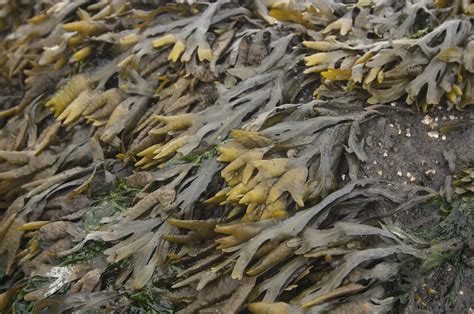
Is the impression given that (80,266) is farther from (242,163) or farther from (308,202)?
(308,202)

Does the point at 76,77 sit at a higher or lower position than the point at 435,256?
higher

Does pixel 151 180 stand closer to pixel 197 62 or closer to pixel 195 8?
pixel 197 62

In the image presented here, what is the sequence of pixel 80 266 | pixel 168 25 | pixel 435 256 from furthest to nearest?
pixel 168 25, pixel 80 266, pixel 435 256

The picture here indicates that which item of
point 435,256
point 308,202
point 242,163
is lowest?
point 435,256

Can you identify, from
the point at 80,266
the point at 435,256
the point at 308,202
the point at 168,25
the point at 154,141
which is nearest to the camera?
the point at 435,256

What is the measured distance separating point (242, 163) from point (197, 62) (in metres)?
0.67

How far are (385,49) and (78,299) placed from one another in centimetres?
142

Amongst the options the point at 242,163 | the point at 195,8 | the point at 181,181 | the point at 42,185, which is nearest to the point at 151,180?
the point at 181,181

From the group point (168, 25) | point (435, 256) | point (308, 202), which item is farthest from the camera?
point (168, 25)

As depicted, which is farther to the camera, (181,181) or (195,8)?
(195,8)

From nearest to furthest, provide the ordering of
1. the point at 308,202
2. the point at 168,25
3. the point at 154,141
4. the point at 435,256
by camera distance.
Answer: the point at 435,256
the point at 308,202
the point at 154,141
the point at 168,25

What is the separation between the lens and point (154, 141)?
2277 mm

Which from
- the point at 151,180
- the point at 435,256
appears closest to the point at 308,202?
the point at 435,256

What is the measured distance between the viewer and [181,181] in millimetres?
2084
